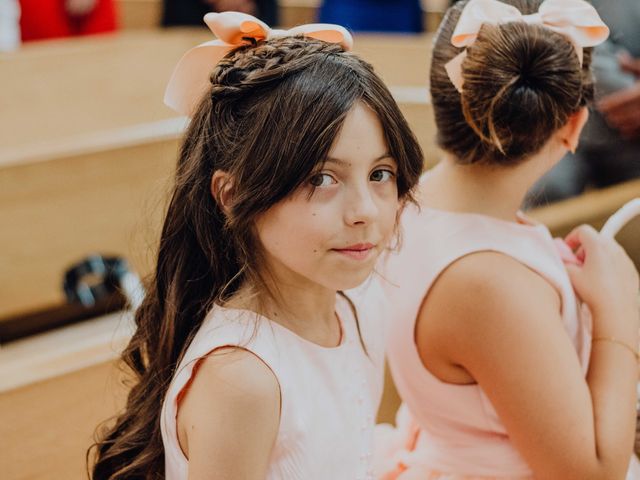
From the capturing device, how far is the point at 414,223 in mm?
1311

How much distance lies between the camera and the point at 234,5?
3895 mm

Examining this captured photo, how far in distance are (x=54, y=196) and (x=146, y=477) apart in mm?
1847

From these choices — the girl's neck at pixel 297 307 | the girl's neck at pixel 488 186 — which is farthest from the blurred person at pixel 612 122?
the girl's neck at pixel 297 307

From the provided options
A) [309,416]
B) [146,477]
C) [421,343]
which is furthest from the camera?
[421,343]

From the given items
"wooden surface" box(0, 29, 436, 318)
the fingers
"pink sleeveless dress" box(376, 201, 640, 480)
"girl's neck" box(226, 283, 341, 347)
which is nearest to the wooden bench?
"wooden surface" box(0, 29, 436, 318)

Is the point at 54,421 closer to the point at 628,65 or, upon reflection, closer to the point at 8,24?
the point at 628,65

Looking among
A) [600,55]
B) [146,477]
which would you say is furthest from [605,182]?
[146,477]

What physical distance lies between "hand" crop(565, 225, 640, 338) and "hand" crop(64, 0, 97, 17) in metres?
3.15

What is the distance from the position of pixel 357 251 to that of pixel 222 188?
0.59 feet

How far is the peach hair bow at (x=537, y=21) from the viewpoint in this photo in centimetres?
116

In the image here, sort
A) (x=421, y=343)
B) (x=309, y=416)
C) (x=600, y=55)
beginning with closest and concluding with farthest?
(x=309, y=416)
(x=421, y=343)
(x=600, y=55)

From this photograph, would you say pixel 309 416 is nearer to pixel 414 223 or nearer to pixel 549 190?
pixel 414 223

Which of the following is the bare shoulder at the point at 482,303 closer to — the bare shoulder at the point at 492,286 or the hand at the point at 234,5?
the bare shoulder at the point at 492,286

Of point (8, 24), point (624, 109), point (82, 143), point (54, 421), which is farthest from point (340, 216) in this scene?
→ point (8, 24)
